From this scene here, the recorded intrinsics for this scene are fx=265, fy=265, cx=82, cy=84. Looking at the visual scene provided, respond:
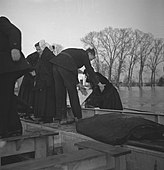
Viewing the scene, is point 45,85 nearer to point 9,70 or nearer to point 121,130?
point 9,70

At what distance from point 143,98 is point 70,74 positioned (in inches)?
26.7

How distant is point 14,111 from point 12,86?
161 millimetres

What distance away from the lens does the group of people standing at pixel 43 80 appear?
163 centimetres

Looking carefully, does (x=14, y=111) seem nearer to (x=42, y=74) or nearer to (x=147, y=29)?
(x=42, y=74)

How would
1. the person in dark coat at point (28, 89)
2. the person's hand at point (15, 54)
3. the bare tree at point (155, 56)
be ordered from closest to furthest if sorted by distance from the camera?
the person's hand at point (15, 54)
the bare tree at point (155, 56)
the person in dark coat at point (28, 89)

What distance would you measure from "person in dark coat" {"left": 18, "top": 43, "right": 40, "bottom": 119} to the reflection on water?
3.23ft

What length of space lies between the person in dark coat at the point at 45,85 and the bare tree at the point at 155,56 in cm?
97

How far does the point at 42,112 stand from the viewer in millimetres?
2490

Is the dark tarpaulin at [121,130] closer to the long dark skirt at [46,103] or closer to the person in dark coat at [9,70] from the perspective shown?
the person in dark coat at [9,70]

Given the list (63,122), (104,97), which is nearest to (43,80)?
(63,122)

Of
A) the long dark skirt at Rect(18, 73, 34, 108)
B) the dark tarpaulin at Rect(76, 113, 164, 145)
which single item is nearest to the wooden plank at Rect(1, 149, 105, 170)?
the dark tarpaulin at Rect(76, 113, 164, 145)

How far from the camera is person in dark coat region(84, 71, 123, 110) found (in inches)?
92.2

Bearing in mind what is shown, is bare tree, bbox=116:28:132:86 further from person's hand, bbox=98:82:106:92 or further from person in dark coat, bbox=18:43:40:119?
person in dark coat, bbox=18:43:40:119

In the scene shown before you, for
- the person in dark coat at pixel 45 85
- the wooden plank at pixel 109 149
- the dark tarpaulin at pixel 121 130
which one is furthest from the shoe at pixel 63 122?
the wooden plank at pixel 109 149
